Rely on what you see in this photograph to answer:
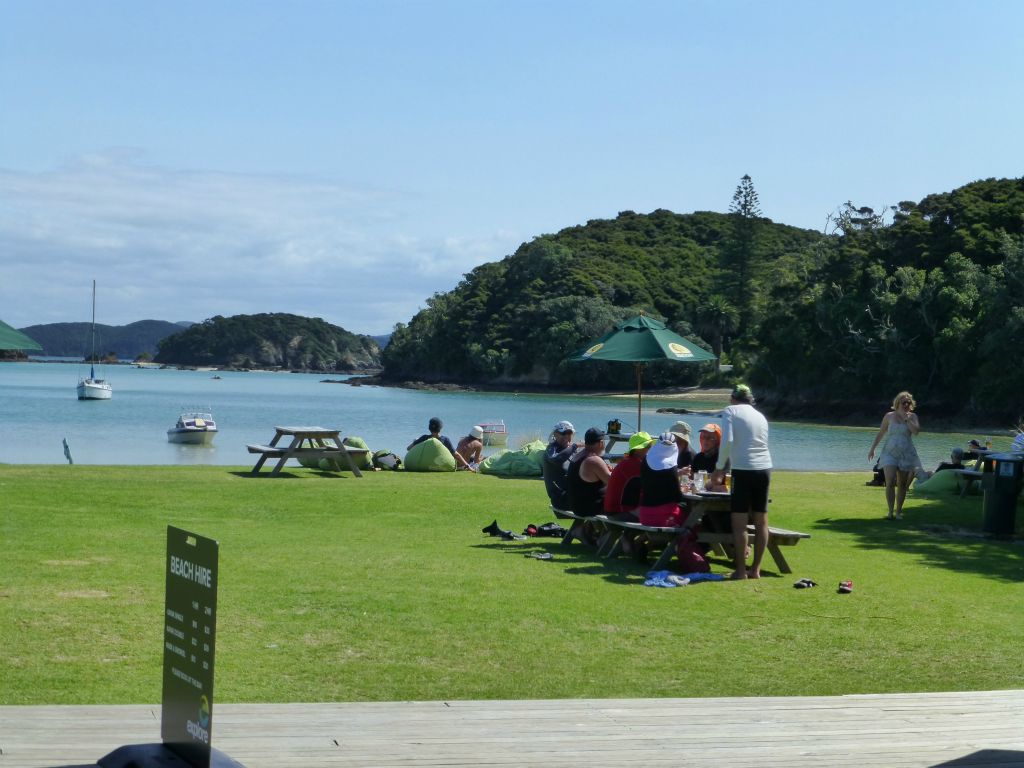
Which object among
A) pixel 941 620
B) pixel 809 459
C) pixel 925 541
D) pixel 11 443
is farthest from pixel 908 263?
pixel 941 620

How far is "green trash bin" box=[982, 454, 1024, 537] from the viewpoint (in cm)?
1267

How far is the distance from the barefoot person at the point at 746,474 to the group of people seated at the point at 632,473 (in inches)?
23.1

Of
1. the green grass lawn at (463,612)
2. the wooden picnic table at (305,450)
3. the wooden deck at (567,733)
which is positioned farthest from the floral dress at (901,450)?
the wooden deck at (567,733)

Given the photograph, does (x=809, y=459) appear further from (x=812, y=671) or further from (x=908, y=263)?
(x=908, y=263)

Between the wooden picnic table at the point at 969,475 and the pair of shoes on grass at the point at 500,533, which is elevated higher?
the wooden picnic table at the point at 969,475

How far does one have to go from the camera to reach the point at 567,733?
4773 mm

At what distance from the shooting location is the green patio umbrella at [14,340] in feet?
36.0

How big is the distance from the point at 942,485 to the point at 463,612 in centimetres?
1195

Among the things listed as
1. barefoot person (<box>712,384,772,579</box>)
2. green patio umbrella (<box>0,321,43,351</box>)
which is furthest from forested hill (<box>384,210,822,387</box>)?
barefoot person (<box>712,384,772,579</box>)

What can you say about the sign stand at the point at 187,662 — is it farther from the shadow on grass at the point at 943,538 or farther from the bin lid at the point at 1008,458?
the bin lid at the point at 1008,458

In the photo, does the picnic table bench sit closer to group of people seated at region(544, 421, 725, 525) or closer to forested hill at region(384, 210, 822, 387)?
group of people seated at region(544, 421, 725, 525)

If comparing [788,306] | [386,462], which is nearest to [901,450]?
[386,462]

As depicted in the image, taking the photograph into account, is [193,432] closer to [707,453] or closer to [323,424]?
[323,424]

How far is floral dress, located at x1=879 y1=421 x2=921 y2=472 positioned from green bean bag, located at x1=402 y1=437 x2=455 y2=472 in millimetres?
8565
